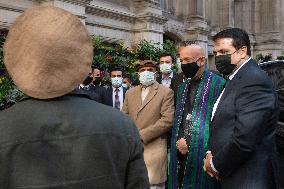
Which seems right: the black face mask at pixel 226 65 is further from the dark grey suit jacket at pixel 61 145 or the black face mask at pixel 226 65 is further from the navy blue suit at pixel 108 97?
the navy blue suit at pixel 108 97

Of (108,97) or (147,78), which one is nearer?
(147,78)

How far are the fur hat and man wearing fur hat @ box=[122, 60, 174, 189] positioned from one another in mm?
3012

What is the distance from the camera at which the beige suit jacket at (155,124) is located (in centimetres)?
475

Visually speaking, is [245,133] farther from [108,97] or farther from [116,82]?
[116,82]

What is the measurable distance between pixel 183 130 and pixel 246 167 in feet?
3.61

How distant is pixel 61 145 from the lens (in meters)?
1.75

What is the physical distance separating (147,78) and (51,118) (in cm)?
356

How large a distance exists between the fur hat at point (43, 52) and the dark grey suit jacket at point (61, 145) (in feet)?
0.23

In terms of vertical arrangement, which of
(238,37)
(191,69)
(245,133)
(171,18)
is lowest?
(245,133)

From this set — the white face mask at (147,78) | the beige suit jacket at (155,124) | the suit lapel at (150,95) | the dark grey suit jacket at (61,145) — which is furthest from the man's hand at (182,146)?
the dark grey suit jacket at (61,145)

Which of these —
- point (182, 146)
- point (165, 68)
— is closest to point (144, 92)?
point (182, 146)

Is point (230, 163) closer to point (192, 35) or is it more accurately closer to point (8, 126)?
point (8, 126)

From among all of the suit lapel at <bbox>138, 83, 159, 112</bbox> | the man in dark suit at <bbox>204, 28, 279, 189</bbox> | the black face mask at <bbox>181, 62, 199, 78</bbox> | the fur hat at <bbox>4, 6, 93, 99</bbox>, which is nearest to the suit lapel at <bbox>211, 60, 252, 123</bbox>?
the man in dark suit at <bbox>204, 28, 279, 189</bbox>

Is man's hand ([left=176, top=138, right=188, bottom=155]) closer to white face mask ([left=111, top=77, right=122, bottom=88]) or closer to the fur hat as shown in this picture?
the fur hat
